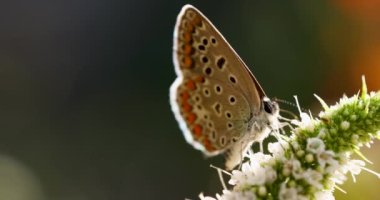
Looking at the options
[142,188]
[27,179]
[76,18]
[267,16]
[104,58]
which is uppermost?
[76,18]

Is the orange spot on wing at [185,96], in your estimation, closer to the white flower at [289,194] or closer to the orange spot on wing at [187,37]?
the orange spot on wing at [187,37]

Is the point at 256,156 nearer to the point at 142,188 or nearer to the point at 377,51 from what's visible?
the point at 142,188

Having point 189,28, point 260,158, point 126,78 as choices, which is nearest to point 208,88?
point 189,28

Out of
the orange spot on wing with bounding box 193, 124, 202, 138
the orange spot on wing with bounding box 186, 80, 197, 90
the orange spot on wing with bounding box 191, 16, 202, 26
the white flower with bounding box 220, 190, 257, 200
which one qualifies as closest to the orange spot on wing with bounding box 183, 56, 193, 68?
the orange spot on wing with bounding box 186, 80, 197, 90

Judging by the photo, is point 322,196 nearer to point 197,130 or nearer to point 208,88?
point 197,130

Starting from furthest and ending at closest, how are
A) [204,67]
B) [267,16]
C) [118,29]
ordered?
[118,29] < [267,16] < [204,67]

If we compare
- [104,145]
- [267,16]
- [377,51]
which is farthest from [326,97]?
[104,145]

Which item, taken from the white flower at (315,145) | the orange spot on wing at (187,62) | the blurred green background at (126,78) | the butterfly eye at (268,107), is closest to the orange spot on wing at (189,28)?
the orange spot on wing at (187,62)
